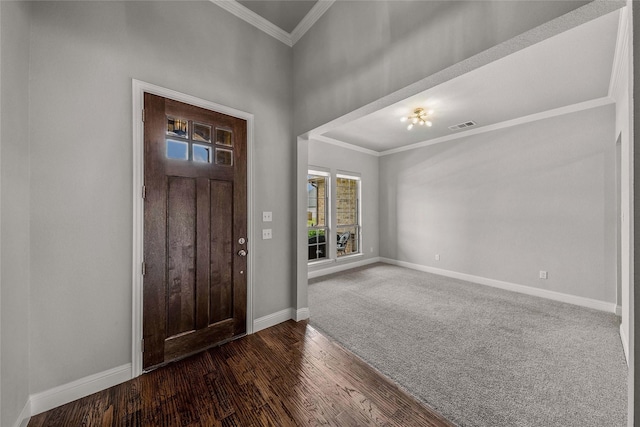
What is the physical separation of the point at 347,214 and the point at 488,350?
12.8 feet

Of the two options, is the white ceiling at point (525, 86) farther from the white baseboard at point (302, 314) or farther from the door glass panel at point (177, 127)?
the white baseboard at point (302, 314)

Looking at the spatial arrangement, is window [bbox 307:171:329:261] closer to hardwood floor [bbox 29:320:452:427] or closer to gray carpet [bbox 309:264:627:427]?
gray carpet [bbox 309:264:627:427]

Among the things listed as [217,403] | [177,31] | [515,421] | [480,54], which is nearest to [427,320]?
[515,421]

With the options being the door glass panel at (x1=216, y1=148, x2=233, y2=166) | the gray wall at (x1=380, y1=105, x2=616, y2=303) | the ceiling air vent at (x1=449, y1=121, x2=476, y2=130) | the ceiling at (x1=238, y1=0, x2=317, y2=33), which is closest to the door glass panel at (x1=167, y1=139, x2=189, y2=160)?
the door glass panel at (x1=216, y1=148, x2=233, y2=166)

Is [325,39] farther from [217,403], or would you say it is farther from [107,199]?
[217,403]

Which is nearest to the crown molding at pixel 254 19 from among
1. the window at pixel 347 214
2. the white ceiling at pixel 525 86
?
the white ceiling at pixel 525 86

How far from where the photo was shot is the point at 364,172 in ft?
19.8

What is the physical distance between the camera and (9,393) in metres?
1.33

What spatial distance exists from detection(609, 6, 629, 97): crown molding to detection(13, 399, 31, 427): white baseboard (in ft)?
15.3

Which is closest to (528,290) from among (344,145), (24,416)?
(344,145)

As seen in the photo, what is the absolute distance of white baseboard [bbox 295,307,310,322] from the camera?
2.90 meters

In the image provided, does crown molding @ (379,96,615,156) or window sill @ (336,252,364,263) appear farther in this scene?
window sill @ (336,252,364,263)

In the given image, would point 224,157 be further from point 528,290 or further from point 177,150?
point 528,290

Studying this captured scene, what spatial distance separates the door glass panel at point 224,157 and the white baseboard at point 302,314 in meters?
1.90
